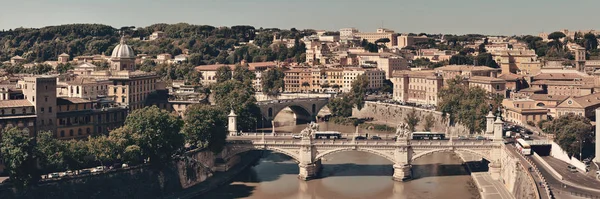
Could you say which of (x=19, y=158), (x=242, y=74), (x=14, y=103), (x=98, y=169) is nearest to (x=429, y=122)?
(x=98, y=169)

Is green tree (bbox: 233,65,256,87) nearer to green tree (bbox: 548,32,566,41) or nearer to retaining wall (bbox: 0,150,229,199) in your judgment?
green tree (bbox: 548,32,566,41)

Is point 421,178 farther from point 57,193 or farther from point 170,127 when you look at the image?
A: point 57,193

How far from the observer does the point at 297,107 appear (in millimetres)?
68062

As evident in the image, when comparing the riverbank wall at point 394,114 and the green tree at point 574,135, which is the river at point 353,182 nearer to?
the green tree at point 574,135

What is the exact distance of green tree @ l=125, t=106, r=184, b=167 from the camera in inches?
1364

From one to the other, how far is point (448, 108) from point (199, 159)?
73.4ft

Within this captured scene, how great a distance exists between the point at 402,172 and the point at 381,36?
3568 inches

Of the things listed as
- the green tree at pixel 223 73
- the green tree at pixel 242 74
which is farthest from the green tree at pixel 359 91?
the green tree at pixel 223 73

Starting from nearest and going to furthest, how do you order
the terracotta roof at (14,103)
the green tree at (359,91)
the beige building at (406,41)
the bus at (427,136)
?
the terracotta roof at (14,103) < the bus at (427,136) < the green tree at (359,91) < the beige building at (406,41)

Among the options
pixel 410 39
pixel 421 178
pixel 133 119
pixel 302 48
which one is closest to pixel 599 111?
pixel 421 178

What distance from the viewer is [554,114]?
4891cm

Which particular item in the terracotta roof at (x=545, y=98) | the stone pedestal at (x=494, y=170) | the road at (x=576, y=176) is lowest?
the stone pedestal at (x=494, y=170)

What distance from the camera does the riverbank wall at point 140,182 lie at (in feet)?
99.6

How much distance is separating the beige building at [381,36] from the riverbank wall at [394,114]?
5390cm
